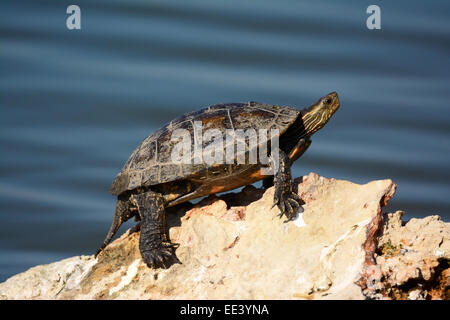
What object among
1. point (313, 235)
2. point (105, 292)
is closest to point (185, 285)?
point (105, 292)

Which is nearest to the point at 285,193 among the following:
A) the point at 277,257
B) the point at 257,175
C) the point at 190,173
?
the point at 257,175

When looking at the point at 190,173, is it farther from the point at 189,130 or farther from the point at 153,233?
the point at 153,233

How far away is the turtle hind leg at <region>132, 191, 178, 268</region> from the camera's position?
4.60m

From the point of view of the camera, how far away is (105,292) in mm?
4582

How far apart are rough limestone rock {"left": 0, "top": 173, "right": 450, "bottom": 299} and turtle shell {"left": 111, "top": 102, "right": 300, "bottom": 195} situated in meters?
0.38

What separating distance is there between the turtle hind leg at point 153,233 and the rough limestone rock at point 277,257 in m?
0.08

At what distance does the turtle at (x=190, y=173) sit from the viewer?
4668 mm

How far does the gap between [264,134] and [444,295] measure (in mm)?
1713

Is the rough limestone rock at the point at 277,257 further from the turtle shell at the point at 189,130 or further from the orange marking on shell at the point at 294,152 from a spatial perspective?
the turtle shell at the point at 189,130

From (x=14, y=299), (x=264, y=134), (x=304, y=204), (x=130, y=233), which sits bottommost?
(x=14, y=299)

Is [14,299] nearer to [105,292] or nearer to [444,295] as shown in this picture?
[105,292]

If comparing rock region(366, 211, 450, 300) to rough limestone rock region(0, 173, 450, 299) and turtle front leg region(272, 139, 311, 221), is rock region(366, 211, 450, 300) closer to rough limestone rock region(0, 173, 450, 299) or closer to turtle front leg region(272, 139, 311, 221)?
rough limestone rock region(0, 173, 450, 299)

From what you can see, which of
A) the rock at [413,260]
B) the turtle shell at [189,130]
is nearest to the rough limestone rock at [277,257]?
the rock at [413,260]

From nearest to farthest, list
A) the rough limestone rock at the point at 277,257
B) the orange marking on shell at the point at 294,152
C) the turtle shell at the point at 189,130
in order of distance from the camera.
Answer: the rough limestone rock at the point at 277,257
the turtle shell at the point at 189,130
the orange marking on shell at the point at 294,152
